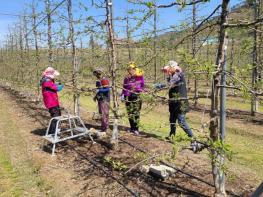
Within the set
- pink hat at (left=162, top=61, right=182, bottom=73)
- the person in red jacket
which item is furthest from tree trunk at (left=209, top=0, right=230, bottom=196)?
the person in red jacket

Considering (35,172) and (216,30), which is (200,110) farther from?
(216,30)

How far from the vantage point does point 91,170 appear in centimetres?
595

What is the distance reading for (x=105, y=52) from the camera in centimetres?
654

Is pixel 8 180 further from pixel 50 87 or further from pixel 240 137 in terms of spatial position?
pixel 240 137

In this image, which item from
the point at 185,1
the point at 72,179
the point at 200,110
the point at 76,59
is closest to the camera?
the point at 185,1

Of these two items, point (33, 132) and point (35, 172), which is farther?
point (33, 132)

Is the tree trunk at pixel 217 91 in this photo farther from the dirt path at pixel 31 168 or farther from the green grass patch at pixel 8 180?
the green grass patch at pixel 8 180

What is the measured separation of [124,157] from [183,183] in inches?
64.5

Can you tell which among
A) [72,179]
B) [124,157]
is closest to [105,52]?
[124,157]

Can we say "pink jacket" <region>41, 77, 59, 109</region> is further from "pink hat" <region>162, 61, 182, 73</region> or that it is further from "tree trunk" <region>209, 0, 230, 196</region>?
"tree trunk" <region>209, 0, 230, 196</region>

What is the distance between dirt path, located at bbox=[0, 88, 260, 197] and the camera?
498 cm

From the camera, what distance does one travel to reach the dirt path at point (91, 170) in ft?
16.4

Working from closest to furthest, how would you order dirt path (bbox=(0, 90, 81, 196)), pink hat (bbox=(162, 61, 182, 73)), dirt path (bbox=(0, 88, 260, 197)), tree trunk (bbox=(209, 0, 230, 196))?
tree trunk (bbox=(209, 0, 230, 196))
pink hat (bbox=(162, 61, 182, 73))
dirt path (bbox=(0, 88, 260, 197))
dirt path (bbox=(0, 90, 81, 196))

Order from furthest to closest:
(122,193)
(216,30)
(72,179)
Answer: (72,179) < (122,193) < (216,30)
